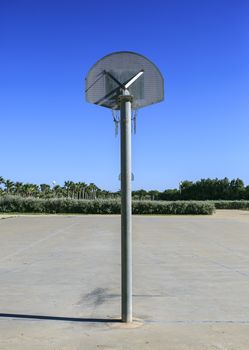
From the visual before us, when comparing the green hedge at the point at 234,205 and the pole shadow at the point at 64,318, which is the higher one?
the green hedge at the point at 234,205

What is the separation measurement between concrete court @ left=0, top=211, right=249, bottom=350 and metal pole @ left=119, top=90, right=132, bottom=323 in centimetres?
32

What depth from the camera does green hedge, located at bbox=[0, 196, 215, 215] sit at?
154ft

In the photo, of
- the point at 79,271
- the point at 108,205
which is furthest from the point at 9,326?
the point at 108,205

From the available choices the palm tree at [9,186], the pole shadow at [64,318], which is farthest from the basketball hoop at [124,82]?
the palm tree at [9,186]

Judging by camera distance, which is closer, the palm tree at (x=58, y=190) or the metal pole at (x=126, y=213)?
the metal pole at (x=126, y=213)

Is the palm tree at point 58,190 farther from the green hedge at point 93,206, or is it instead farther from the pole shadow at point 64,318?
the pole shadow at point 64,318

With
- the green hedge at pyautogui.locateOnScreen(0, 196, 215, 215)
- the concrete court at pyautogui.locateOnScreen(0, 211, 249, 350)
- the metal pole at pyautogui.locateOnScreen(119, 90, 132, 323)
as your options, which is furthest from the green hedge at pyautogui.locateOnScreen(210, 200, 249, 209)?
the metal pole at pyautogui.locateOnScreen(119, 90, 132, 323)

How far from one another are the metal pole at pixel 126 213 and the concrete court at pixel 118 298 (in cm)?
32

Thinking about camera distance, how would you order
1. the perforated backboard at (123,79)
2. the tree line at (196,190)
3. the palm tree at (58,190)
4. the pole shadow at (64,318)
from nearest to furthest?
1. the pole shadow at (64,318)
2. the perforated backboard at (123,79)
3. the tree line at (196,190)
4. the palm tree at (58,190)

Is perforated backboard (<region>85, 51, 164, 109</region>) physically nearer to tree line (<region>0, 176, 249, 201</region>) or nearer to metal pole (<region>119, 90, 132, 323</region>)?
metal pole (<region>119, 90, 132, 323</region>)

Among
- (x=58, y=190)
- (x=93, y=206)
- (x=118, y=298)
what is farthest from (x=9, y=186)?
(x=118, y=298)

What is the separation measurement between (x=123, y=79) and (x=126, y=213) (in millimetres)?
1801

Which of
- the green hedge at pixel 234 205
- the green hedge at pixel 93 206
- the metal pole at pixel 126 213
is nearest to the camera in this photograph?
the metal pole at pixel 126 213

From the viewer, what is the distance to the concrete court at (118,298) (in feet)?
17.9
